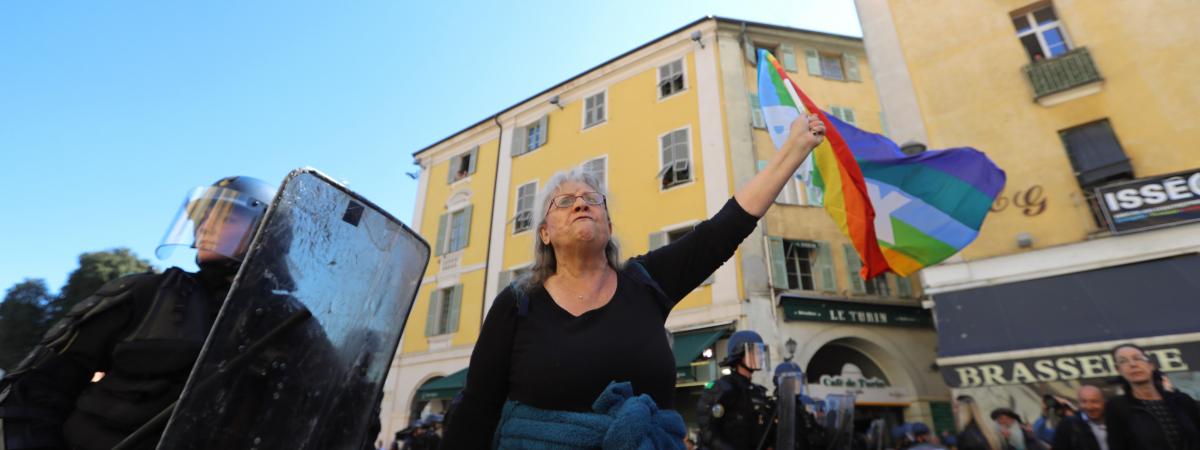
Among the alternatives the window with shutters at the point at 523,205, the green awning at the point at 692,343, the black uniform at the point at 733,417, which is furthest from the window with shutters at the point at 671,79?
the black uniform at the point at 733,417

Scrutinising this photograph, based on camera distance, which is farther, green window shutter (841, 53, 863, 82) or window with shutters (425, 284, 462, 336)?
window with shutters (425, 284, 462, 336)

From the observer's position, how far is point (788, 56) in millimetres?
14414

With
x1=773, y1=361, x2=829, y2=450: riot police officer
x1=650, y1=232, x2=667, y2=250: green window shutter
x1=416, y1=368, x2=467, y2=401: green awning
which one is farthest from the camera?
x1=416, y1=368, x2=467, y2=401: green awning

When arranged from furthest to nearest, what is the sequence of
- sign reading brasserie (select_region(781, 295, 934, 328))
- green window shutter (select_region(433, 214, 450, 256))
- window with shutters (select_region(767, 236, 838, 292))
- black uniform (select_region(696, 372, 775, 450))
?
green window shutter (select_region(433, 214, 450, 256)) → window with shutters (select_region(767, 236, 838, 292)) → sign reading brasserie (select_region(781, 295, 934, 328)) → black uniform (select_region(696, 372, 775, 450))

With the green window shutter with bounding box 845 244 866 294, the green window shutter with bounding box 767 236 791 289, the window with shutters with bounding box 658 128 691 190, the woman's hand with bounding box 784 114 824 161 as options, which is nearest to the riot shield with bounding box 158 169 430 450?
the woman's hand with bounding box 784 114 824 161

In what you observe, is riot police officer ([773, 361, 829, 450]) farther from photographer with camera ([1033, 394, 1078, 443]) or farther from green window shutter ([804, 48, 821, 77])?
green window shutter ([804, 48, 821, 77])

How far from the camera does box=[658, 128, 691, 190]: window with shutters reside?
13219mm

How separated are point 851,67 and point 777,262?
701 centimetres

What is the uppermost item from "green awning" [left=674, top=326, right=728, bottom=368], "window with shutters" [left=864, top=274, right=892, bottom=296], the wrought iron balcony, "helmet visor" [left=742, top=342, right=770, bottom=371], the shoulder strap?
the wrought iron balcony

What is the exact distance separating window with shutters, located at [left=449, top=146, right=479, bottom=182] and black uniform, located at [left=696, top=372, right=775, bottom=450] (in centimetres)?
1577

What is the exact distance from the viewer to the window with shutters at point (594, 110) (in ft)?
51.9

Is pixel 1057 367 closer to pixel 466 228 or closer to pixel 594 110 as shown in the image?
pixel 594 110

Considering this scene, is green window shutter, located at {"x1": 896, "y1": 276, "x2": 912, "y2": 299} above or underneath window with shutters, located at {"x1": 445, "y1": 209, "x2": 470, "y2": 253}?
underneath

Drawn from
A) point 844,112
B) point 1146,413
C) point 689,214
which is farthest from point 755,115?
point 1146,413
